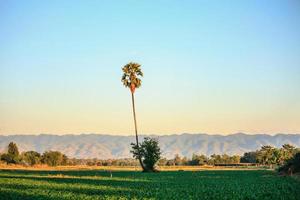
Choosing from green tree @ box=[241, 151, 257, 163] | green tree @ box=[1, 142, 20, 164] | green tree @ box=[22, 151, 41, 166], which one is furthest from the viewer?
green tree @ box=[241, 151, 257, 163]

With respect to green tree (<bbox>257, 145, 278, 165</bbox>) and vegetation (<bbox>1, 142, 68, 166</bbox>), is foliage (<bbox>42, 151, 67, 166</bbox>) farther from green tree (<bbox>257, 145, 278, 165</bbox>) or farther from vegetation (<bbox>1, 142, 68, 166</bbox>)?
green tree (<bbox>257, 145, 278, 165</bbox>)

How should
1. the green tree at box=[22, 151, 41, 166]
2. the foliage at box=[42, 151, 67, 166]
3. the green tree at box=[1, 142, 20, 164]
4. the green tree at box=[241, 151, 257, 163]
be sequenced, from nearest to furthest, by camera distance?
the green tree at box=[1, 142, 20, 164]
the green tree at box=[22, 151, 41, 166]
the foliage at box=[42, 151, 67, 166]
the green tree at box=[241, 151, 257, 163]

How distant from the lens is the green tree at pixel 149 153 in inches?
3937

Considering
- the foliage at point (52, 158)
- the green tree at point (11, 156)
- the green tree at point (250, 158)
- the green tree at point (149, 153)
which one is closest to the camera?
the green tree at point (149, 153)

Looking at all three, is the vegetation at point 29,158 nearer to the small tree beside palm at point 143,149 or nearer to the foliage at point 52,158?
the foliage at point 52,158

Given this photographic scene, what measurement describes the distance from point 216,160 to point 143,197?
511 feet

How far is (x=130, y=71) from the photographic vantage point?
103500 mm

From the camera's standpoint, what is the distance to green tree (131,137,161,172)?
3937 inches

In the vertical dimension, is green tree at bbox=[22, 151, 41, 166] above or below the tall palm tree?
below

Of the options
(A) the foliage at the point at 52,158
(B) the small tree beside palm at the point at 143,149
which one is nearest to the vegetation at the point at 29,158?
(A) the foliage at the point at 52,158

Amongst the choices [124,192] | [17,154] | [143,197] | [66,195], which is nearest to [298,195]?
[143,197]

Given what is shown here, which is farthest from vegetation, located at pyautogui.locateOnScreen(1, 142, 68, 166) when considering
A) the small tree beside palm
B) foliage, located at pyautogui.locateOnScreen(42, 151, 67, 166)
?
the small tree beside palm

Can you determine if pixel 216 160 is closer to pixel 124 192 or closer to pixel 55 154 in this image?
pixel 55 154

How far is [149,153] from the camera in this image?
328 feet
